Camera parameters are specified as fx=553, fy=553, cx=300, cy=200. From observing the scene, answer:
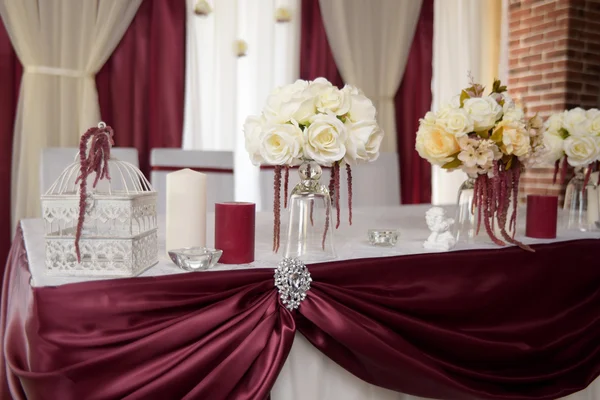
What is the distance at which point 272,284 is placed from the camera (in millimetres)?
1097

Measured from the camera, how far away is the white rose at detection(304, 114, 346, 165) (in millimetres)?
1149

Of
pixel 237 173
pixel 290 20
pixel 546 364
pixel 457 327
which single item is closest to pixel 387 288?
pixel 457 327

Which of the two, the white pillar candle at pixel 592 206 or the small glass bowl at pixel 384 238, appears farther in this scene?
the white pillar candle at pixel 592 206

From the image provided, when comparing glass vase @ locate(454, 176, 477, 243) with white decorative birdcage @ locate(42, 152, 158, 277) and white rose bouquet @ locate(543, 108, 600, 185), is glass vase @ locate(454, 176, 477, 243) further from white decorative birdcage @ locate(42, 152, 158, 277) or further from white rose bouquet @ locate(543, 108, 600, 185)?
white decorative birdcage @ locate(42, 152, 158, 277)

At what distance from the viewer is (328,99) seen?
3.91 feet

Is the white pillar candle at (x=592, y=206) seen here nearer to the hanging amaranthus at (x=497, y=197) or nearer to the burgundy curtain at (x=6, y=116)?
the hanging amaranthus at (x=497, y=197)

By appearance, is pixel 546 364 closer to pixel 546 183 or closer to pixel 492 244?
pixel 492 244

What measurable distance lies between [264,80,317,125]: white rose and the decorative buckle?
304mm

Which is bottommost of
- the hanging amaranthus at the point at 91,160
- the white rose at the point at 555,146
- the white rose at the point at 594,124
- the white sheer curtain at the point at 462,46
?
the hanging amaranthus at the point at 91,160

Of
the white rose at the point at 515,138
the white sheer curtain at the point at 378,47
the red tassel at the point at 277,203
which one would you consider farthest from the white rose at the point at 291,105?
the white sheer curtain at the point at 378,47

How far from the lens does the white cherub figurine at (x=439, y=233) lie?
1.40m

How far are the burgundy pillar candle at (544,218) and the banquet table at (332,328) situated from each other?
53 millimetres

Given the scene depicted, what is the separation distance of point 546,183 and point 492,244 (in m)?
2.93

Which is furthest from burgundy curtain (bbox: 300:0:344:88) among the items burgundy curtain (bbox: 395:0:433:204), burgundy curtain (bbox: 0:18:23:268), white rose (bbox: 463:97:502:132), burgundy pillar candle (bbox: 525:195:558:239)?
white rose (bbox: 463:97:502:132)
